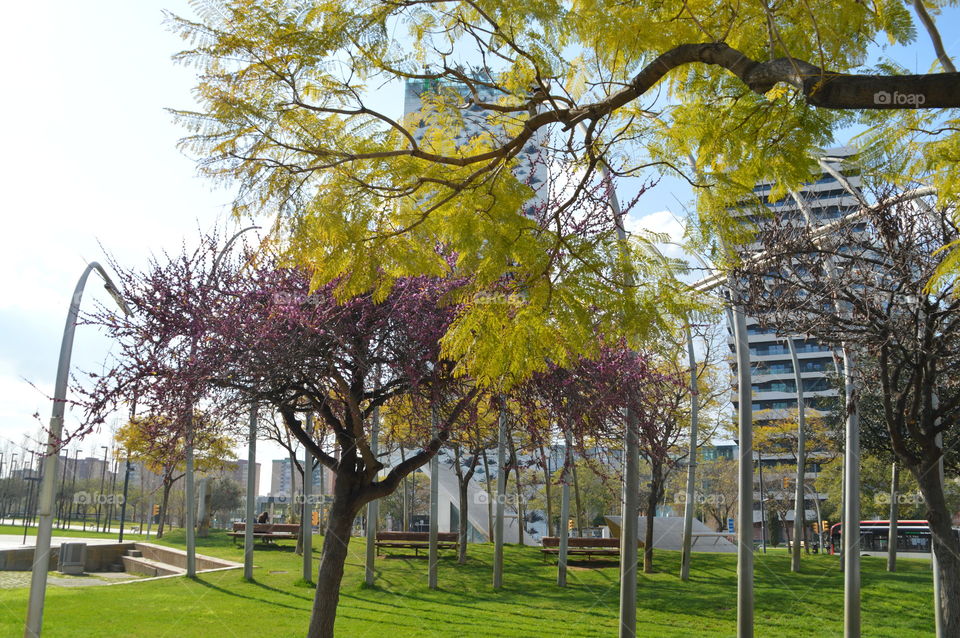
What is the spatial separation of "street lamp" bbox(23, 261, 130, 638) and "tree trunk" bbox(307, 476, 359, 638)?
334cm

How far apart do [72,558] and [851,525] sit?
72.1 ft

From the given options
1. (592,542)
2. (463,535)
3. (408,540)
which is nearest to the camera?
(592,542)

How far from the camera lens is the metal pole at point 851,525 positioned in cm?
1196

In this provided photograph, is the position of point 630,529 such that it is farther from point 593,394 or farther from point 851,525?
point 851,525

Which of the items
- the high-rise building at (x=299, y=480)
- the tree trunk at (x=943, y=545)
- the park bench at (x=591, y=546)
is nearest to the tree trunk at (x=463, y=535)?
the park bench at (x=591, y=546)

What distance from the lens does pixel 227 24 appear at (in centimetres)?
515

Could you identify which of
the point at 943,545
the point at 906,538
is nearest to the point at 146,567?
the point at 943,545

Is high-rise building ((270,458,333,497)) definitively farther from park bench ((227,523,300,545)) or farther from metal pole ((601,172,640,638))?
metal pole ((601,172,640,638))

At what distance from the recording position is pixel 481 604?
53.4 ft

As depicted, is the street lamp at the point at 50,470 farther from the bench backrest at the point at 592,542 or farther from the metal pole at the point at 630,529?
the bench backrest at the point at 592,542

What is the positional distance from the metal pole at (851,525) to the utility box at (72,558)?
2132 centimetres

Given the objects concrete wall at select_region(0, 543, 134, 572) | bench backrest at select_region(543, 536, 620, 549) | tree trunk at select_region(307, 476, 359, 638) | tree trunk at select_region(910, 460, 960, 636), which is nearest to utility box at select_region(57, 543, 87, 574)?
concrete wall at select_region(0, 543, 134, 572)

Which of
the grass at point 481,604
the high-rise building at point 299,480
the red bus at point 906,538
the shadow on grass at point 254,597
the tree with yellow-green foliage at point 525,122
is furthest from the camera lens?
the high-rise building at point 299,480

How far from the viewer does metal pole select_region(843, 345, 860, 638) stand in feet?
39.2
